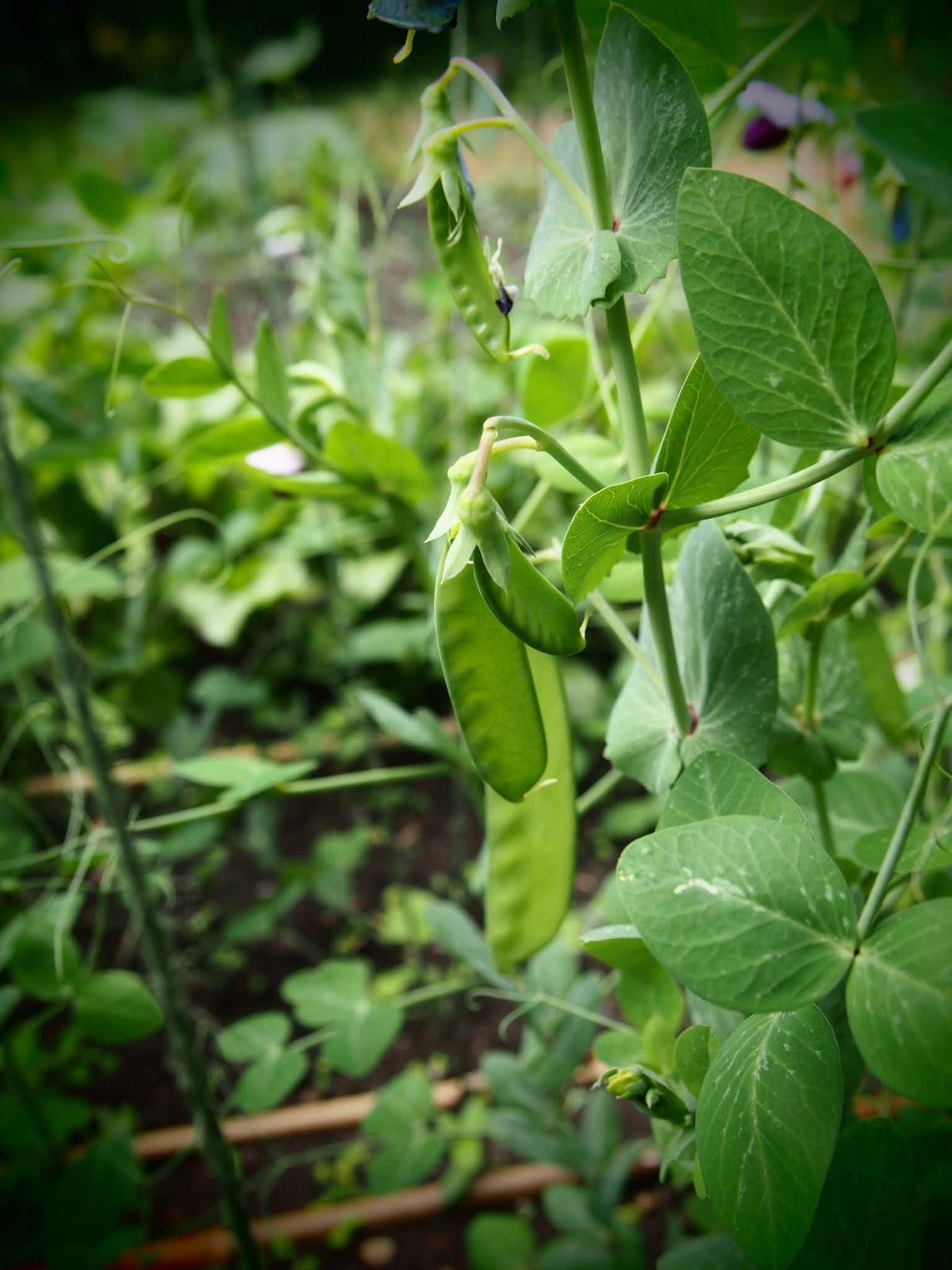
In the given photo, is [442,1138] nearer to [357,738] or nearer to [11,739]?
[11,739]

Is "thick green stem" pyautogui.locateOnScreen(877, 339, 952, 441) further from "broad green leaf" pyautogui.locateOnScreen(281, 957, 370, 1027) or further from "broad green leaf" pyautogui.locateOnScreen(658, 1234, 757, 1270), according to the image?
"broad green leaf" pyautogui.locateOnScreen(281, 957, 370, 1027)

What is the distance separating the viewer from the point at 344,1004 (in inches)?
27.9

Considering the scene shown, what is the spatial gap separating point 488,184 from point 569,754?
2.83 m

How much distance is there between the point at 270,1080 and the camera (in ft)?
2.13

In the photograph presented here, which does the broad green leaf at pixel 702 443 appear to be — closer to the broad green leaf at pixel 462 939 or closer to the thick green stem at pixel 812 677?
the thick green stem at pixel 812 677

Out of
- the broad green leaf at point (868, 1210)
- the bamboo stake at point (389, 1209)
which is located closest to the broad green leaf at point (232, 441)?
the broad green leaf at point (868, 1210)

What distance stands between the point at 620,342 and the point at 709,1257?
0.39 metres

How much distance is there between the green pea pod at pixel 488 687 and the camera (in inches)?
12.0

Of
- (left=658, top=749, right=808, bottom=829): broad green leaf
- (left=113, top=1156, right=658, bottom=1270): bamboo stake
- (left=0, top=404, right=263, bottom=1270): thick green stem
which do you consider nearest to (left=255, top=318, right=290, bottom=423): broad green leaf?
(left=0, top=404, right=263, bottom=1270): thick green stem

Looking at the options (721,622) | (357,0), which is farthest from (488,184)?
(721,622)

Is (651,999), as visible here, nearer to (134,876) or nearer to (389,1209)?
(134,876)

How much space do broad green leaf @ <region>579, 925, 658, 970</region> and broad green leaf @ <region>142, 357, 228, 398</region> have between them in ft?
1.34

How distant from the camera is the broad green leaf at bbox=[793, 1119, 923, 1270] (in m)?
0.32

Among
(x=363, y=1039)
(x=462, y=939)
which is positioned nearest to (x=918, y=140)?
(x=462, y=939)
